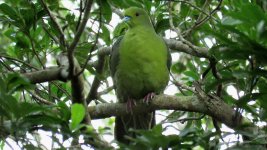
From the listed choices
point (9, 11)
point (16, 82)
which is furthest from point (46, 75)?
point (9, 11)

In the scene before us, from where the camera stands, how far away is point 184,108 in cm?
376

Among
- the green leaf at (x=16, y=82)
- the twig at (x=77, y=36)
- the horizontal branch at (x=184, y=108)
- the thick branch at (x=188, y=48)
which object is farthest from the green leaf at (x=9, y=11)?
the thick branch at (x=188, y=48)

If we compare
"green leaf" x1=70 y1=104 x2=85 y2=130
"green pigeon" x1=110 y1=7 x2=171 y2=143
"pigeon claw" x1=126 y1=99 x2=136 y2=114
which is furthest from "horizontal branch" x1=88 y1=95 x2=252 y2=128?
"green leaf" x1=70 y1=104 x2=85 y2=130

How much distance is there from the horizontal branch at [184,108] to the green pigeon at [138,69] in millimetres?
666

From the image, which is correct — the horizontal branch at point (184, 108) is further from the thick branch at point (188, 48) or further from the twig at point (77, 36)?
the twig at point (77, 36)

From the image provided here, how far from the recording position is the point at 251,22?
2.73 meters

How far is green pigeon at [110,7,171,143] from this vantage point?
15.8 feet

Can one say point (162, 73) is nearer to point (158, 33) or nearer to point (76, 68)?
point (158, 33)

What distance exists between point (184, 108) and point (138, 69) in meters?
1.12

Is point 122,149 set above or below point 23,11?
below

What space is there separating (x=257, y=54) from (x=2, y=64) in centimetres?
216

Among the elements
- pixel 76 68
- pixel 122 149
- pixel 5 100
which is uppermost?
pixel 76 68

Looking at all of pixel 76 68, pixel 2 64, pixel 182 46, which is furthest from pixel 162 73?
pixel 76 68

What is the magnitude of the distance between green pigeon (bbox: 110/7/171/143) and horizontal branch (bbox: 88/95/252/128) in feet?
2.19
